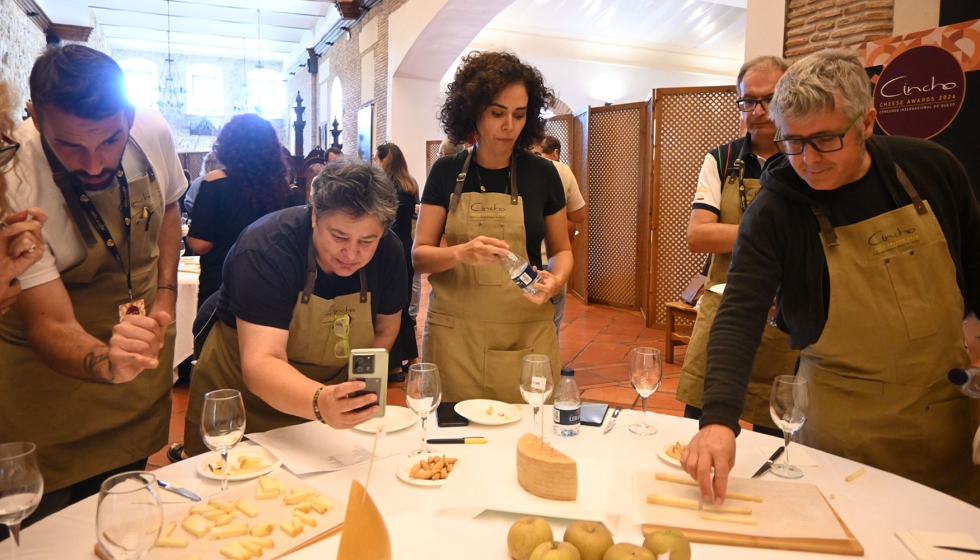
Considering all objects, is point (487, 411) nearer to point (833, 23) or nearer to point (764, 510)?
point (764, 510)

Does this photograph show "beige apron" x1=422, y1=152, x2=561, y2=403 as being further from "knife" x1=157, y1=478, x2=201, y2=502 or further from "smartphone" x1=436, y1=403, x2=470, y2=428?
"knife" x1=157, y1=478, x2=201, y2=502

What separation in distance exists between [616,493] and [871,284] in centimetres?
87

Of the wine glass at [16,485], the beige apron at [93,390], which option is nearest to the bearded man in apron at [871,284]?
the wine glass at [16,485]

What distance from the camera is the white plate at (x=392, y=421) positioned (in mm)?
1734

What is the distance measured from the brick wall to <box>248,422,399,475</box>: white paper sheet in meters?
3.82

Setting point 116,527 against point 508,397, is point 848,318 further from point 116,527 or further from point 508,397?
point 116,527

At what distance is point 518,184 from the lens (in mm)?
2393

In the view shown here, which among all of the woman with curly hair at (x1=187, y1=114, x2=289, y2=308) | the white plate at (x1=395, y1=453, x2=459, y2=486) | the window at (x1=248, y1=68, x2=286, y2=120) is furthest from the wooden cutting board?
the window at (x1=248, y1=68, x2=286, y2=120)

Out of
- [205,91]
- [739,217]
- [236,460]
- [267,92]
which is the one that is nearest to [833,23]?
[739,217]

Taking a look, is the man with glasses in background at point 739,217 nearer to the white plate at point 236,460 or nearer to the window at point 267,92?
the white plate at point 236,460

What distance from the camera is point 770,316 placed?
231cm

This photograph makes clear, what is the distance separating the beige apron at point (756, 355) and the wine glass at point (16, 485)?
5.81ft

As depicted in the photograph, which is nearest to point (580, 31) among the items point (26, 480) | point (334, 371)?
point (334, 371)

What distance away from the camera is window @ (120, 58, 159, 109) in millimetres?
20628
